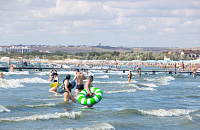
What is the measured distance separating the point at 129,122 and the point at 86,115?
1650mm

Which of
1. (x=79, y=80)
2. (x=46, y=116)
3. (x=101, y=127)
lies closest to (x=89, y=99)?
(x=79, y=80)

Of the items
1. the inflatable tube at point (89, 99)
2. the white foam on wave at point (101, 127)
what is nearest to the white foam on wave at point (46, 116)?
the inflatable tube at point (89, 99)

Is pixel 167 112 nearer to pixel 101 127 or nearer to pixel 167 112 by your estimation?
pixel 167 112

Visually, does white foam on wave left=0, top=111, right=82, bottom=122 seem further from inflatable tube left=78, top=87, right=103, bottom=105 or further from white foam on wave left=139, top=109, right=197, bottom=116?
white foam on wave left=139, top=109, right=197, bottom=116

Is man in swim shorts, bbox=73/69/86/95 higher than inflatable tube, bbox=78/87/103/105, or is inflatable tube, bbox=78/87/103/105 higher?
man in swim shorts, bbox=73/69/86/95

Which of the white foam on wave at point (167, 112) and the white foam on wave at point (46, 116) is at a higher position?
the white foam on wave at point (46, 116)

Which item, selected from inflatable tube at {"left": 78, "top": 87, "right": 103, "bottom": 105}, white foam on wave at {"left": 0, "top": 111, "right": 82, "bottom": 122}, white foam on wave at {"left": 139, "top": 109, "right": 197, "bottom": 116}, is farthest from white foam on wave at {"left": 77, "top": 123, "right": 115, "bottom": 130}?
white foam on wave at {"left": 139, "top": 109, "right": 197, "bottom": 116}

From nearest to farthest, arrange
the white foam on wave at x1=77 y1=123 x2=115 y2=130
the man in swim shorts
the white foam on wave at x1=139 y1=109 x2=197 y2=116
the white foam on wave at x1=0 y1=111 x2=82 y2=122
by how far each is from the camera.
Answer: the white foam on wave at x1=77 y1=123 x2=115 y2=130 < the white foam on wave at x1=0 y1=111 x2=82 y2=122 < the white foam on wave at x1=139 y1=109 x2=197 y2=116 < the man in swim shorts

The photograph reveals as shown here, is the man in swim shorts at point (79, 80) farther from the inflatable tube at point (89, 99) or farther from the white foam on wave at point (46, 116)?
the white foam on wave at point (46, 116)

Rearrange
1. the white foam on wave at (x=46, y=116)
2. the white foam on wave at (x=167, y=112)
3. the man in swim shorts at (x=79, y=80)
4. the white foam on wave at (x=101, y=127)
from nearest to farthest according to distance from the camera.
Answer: the white foam on wave at (x=101, y=127)
the white foam on wave at (x=46, y=116)
the white foam on wave at (x=167, y=112)
the man in swim shorts at (x=79, y=80)

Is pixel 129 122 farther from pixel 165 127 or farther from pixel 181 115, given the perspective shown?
pixel 181 115

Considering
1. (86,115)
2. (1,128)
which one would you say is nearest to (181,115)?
(86,115)

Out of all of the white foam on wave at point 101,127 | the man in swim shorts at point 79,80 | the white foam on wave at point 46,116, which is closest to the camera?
the white foam on wave at point 101,127

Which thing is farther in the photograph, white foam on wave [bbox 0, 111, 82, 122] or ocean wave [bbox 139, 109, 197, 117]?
ocean wave [bbox 139, 109, 197, 117]
